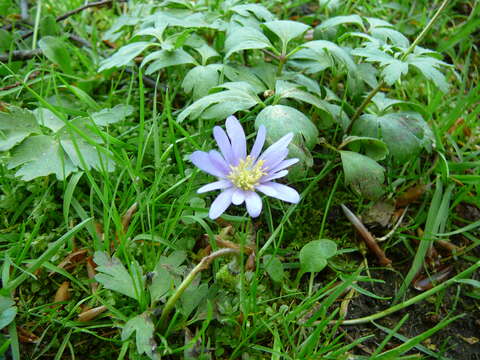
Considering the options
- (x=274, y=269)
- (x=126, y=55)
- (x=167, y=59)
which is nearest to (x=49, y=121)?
(x=126, y=55)

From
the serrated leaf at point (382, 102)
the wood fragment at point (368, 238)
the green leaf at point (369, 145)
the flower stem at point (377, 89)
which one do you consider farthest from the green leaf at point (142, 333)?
the serrated leaf at point (382, 102)

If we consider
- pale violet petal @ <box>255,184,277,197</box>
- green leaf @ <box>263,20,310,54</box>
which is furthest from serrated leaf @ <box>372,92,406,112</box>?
pale violet petal @ <box>255,184,277,197</box>

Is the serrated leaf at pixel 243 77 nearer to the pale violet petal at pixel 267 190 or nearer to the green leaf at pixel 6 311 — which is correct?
the pale violet petal at pixel 267 190

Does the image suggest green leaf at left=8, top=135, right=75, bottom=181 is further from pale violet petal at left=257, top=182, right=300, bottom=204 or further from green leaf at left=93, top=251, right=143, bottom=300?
pale violet petal at left=257, top=182, right=300, bottom=204

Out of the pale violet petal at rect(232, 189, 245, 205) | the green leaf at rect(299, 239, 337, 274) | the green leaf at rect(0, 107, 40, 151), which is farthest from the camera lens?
the green leaf at rect(0, 107, 40, 151)

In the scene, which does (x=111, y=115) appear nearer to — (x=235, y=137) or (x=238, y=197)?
(x=235, y=137)

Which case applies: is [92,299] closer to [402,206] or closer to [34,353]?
[34,353]

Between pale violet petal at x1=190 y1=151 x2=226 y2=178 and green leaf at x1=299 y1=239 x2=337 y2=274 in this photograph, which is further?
green leaf at x1=299 y1=239 x2=337 y2=274
